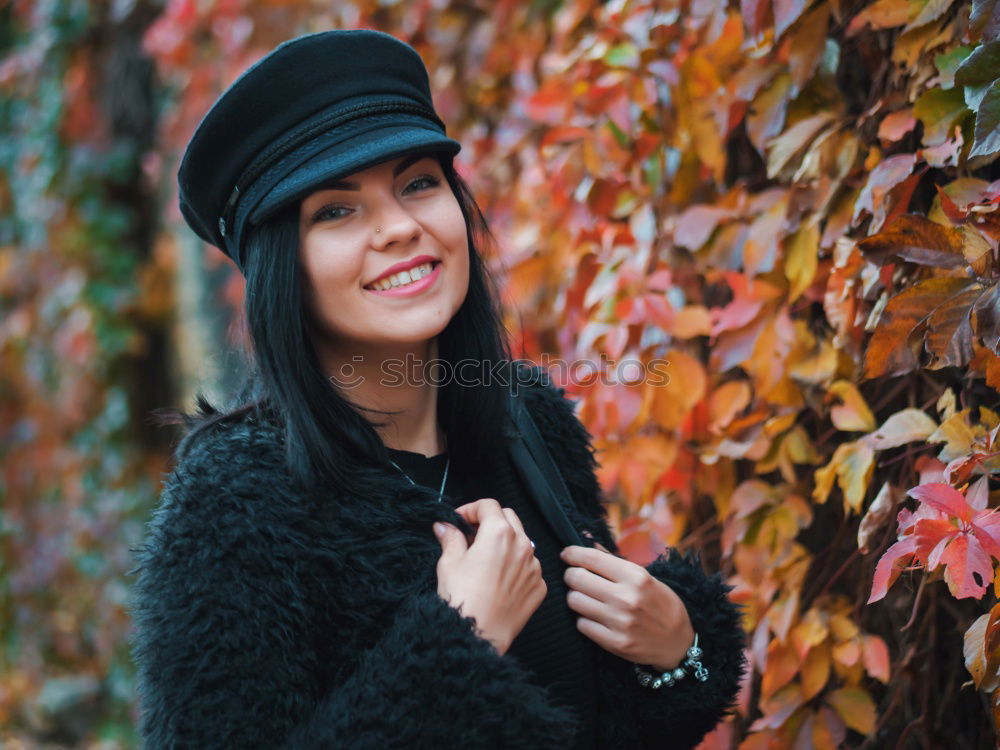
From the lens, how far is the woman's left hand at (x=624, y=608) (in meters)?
1.40

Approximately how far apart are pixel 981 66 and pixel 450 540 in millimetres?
891

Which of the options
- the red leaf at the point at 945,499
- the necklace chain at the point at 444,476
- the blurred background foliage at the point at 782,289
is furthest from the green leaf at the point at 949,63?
the necklace chain at the point at 444,476

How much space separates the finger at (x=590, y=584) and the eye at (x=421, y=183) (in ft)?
1.95

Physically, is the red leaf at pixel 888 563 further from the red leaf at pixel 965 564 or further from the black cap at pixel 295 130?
the black cap at pixel 295 130

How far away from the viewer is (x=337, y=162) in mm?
1289

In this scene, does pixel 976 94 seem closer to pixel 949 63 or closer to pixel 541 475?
pixel 949 63

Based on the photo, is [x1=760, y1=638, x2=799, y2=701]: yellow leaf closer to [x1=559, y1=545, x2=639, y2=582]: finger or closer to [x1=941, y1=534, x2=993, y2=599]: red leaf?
[x1=559, y1=545, x2=639, y2=582]: finger

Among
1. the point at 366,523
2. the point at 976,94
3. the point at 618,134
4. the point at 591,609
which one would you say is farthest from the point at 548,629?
the point at 618,134

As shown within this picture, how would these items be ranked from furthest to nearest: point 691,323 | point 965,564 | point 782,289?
point 691,323
point 782,289
point 965,564

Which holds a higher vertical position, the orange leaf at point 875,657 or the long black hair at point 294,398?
the long black hair at point 294,398

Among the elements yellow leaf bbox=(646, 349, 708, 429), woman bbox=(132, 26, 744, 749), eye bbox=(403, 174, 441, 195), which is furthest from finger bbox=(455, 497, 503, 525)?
yellow leaf bbox=(646, 349, 708, 429)

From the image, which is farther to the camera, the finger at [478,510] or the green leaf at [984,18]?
the finger at [478,510]

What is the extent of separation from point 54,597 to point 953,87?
181 inches

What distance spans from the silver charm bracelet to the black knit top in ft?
0.25
